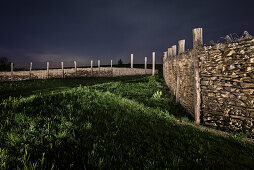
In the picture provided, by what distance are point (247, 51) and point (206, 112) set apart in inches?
Answer: 105

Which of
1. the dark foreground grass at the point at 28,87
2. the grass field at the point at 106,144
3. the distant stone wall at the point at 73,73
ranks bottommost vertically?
the grass field at the point at 106,144

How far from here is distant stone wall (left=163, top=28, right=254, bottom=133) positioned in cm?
471

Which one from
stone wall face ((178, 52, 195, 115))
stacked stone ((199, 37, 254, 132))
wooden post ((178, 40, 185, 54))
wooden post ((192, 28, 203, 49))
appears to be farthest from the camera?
wooden post ((178, 40, 185, 54))

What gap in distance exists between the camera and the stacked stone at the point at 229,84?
4.69 meters

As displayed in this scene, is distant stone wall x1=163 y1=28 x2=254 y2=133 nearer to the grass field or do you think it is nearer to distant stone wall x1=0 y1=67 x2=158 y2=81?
the grass field

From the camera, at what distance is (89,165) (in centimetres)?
248

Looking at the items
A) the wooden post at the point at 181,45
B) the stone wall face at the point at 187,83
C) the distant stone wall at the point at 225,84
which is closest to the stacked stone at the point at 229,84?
the distant stone wall at the point at 225,84

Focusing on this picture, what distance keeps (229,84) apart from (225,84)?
0.44 ft

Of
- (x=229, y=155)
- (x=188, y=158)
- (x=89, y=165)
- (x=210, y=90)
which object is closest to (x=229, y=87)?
(x=210, y=90)

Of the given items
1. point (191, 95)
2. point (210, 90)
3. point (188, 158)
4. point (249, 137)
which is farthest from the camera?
point (191, 95)

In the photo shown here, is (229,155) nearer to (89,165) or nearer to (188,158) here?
(188,158)

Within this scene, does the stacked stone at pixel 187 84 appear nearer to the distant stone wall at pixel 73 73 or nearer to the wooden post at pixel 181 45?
the wooden post at pixel 181 45

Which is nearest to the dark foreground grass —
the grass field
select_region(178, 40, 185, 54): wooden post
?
the grass field

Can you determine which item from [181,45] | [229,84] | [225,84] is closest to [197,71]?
[225,84]
